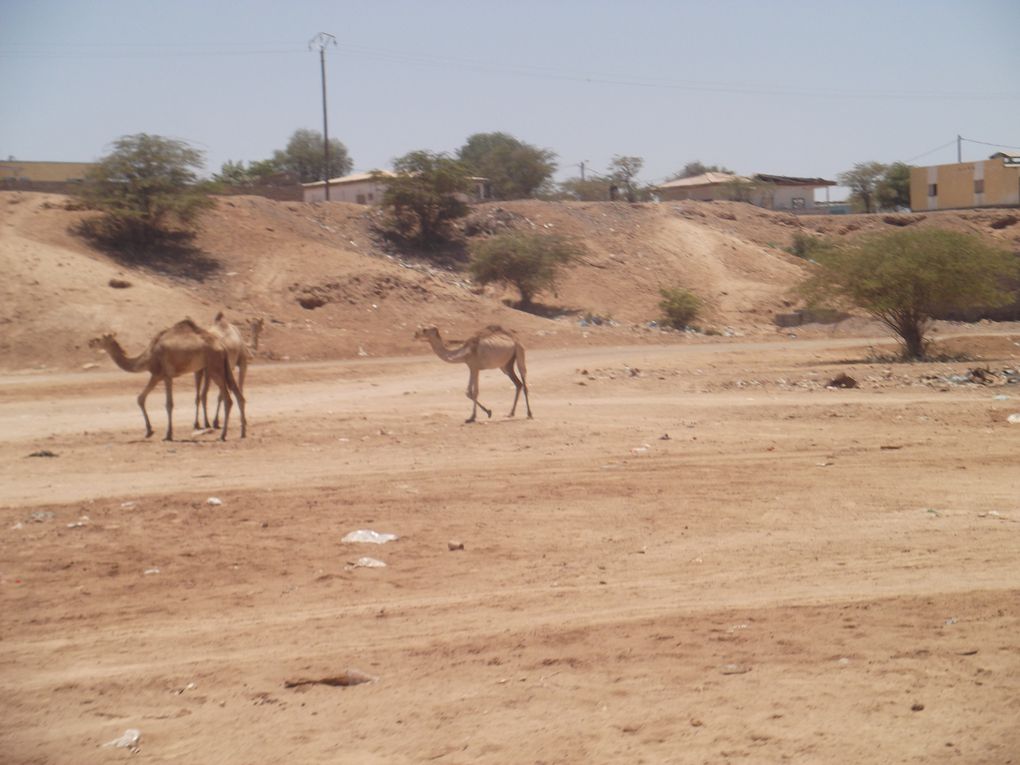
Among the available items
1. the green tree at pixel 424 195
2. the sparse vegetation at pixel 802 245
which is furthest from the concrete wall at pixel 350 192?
the sparse vegetation at pixel 802 245

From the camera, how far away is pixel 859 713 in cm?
618

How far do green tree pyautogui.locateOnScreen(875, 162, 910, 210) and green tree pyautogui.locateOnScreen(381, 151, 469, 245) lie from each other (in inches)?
1522

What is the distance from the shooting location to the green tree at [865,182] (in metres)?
76.4

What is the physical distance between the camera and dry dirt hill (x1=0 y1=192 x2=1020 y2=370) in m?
29.4

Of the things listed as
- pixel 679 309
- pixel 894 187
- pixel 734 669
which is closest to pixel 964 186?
pixel 894 187

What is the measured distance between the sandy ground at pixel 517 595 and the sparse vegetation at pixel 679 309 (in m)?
24.4

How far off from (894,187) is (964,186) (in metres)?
7.48

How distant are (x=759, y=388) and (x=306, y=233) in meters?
23.8

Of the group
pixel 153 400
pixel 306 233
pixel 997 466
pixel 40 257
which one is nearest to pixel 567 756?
pixel 997 466

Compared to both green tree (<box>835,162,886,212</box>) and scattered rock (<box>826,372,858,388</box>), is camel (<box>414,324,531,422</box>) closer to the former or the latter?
scattered rock (<box>826,372,858,388</box>)

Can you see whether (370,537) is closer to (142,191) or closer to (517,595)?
(517,595)

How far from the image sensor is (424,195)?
151ft

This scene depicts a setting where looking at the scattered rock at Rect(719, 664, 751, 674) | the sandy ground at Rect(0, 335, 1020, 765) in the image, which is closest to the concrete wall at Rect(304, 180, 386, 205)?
the sandy ground at Rect(0, 335, 1020, 765)

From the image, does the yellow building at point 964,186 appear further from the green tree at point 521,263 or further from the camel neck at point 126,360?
the camel neck at point 126,360
